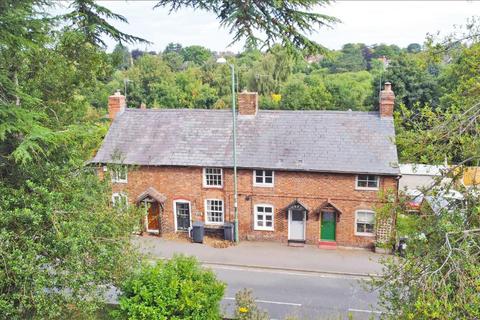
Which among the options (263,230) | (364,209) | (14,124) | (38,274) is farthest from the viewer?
(263,230)

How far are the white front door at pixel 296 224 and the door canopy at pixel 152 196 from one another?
256 inches

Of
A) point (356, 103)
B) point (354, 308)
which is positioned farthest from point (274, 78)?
point (354, 308)

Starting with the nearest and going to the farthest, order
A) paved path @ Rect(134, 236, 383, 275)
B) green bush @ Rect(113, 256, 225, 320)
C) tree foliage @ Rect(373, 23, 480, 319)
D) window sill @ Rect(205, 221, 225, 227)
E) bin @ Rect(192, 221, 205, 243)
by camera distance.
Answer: tree foliage @ Rect(373, 23, 480, 319) → green bush @ Rect(113, 256, 225, 320) → paved path @ Rect(134, 236, 383, 275) → bin @ Rect(192, 221, 205, 243) → window sill @ Rect(205, 221, 225, 227)

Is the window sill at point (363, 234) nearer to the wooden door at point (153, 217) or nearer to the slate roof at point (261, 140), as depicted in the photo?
the slate roof at point (261, 140)

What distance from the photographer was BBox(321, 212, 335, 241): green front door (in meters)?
21.2

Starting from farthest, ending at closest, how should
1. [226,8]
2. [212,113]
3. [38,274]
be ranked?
[212,113], [38,274], [226,8]

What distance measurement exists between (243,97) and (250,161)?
144 inches

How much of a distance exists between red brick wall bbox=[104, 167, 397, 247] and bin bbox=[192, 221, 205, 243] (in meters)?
0.76

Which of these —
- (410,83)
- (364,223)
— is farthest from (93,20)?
(410,83)

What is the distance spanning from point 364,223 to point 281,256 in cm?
432

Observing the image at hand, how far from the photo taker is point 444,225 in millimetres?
7094

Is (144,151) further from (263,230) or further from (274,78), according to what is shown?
(274,78)

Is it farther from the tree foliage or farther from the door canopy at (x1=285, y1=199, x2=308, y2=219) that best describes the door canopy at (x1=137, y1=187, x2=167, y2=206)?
the tree foliage

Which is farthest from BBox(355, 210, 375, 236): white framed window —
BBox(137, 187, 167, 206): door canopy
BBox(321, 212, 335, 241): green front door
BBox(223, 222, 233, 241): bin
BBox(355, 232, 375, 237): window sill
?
BBox(137, 187, 167, 206): door canopy
